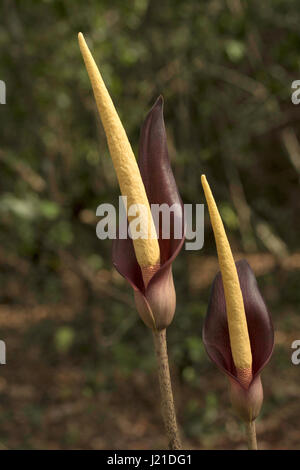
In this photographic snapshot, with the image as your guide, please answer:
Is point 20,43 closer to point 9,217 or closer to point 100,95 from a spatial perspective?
point 9,217

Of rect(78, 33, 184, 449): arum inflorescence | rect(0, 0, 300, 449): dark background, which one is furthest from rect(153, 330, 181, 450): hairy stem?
rect(0, 0, 300, 449): dark background

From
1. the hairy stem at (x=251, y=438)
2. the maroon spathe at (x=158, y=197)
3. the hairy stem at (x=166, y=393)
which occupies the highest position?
the maroon spathe at (x=158, y=197)

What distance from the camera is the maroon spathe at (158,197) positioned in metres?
0.47

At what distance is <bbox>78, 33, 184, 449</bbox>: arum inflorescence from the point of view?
1.52 feet

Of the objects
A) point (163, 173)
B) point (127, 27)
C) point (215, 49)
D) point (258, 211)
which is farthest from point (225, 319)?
point (258, 211)

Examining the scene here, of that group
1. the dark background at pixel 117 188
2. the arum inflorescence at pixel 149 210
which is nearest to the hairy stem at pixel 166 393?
the arum inflorescence at pixel 149 210

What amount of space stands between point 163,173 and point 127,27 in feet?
5.42

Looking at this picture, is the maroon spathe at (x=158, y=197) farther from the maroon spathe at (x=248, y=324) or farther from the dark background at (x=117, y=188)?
the dark background at (x=117, y=188)

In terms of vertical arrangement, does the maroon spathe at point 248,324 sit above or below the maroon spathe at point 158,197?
below

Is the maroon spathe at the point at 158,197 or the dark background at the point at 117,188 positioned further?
the dark background at the point at 117,188

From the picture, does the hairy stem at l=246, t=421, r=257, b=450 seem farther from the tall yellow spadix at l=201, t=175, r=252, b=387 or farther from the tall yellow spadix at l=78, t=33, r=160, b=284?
the tall yellow spadix at l=78, t=33, r=160, b=284

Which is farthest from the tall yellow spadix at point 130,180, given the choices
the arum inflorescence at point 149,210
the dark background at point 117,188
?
the dark background at point 117,188

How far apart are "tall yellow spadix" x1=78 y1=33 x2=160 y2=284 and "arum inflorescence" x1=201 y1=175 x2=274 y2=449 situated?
6 centimetres

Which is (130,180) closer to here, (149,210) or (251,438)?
(149,210)
